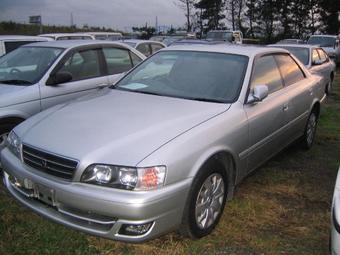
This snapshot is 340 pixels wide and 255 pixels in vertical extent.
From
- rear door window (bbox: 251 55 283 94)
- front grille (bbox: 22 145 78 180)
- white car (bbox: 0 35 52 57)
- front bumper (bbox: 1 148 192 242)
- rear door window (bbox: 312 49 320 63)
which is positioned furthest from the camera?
rear door window (bbox: 312 49 320 63)

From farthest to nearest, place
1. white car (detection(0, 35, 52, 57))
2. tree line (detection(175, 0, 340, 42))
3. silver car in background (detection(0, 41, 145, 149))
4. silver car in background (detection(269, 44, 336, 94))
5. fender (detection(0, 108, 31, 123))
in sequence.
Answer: tree line (detection(175, 0, 340, 42)) → silver car in background (detection(269, 44, 336, 94)) → white car (detection(0, 35, 52, 57)) → silver car in background (detection(0, 41, 145, 149)) → fender (detection(0, 108, 31, 123))

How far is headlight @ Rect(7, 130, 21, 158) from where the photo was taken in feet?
12.3

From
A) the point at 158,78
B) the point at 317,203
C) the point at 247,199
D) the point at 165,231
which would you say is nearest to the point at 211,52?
the point at 158,78

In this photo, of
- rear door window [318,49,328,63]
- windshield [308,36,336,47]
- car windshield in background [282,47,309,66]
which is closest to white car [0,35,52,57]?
car windshield in background [282,47,309,66]

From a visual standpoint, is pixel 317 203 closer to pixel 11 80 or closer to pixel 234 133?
pixel 234 133

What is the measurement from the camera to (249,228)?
4.02 m

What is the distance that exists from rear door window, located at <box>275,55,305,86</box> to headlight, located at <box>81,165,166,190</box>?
112 inches

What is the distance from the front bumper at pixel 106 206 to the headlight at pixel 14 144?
1.12 feet

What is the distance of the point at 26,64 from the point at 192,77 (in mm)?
2699

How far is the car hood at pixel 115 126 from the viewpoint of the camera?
329 centimetres

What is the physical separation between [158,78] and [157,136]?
1.48 metres

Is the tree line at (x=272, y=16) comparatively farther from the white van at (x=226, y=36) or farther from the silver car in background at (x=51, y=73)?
the silver car in background at (x=51, y=73)

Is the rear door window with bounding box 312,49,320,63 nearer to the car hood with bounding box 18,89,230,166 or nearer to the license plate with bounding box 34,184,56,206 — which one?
the car hood with bounding box 18,89,230,166

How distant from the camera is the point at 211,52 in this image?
4.86 metres
